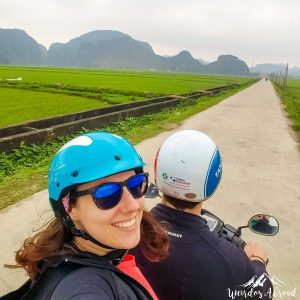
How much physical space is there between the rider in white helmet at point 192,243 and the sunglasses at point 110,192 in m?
0.33

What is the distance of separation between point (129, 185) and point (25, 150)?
639 centimetres

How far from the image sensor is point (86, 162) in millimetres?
1416

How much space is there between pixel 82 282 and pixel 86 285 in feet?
0.05

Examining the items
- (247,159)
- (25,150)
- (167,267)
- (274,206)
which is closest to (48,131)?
(25,150)

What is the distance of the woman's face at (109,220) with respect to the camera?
1.46 meters

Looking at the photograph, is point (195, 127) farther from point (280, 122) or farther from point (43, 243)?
point (43, 243)

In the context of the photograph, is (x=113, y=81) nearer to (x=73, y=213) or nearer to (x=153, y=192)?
(x=153, y=192)

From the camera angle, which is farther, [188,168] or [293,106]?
[293,106]

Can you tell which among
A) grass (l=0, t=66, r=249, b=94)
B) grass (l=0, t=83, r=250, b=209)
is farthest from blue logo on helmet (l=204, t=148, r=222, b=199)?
grass (l=0, t=66, r=249, b=94)

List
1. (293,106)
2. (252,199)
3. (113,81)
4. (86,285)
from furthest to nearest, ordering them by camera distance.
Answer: (113,81) < (293,106) < (252,199) < (86,285)

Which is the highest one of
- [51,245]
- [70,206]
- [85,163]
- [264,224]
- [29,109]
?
[85,163]

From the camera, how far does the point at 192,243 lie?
5.46 ft

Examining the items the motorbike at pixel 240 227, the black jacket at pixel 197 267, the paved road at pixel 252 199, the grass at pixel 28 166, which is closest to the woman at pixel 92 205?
the black jacket at pixel 197 267

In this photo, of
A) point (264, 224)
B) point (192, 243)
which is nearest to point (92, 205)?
point (192, 243)
